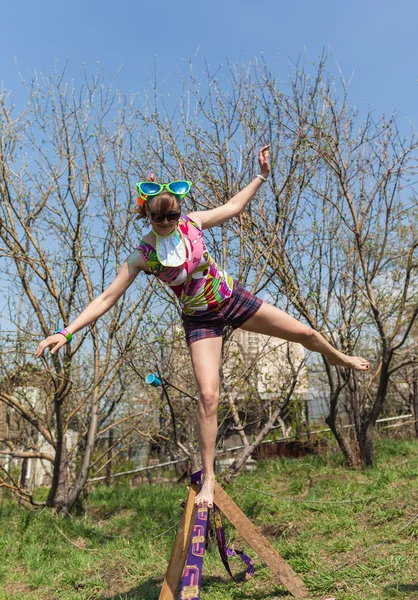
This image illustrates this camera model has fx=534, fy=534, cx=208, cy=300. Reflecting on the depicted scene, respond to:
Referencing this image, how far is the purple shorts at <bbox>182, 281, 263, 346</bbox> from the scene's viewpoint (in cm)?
308

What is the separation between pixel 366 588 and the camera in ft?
10.2

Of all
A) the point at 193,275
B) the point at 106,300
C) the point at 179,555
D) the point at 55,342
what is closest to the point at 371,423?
the point at 179,555

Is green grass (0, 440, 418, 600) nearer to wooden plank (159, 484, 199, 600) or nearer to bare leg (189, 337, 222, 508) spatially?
wooden plank (159, 484, 199, 600)

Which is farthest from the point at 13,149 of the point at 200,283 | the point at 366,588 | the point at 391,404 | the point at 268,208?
the point at 391,404

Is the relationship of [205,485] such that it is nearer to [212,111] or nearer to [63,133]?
[212,111]

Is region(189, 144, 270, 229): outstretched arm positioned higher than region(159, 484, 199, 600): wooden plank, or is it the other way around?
region(189, 144, 270, 229): outstretched arm

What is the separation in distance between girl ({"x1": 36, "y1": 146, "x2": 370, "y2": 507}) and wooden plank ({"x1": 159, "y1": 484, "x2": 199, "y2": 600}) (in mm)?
→ 238

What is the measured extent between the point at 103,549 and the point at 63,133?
474 cm

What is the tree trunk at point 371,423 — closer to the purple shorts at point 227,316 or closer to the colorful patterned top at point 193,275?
the purple shorts at point 227,316

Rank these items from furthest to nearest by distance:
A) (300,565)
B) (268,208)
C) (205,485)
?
1. (268,208)
2. (300,565)
3. (205,485)

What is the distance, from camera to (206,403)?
113 inches

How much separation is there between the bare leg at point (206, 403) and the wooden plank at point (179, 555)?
24 centimetres

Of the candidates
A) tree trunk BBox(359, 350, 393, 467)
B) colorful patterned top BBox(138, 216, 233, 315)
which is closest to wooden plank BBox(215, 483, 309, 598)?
colorful patterned top BBox(138, 216, 233, 315)

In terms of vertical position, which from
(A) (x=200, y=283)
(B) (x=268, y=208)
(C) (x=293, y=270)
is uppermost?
(B) (x=268, y=208)
